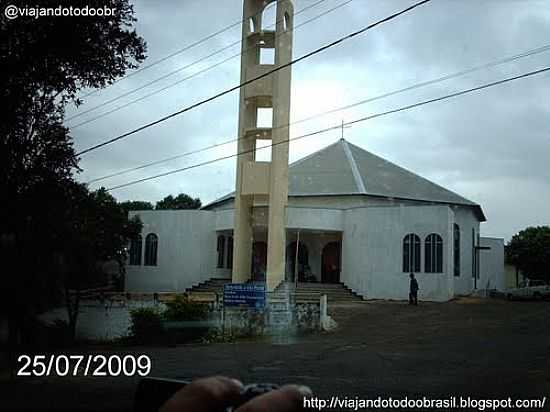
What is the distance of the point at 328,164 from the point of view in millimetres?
25797

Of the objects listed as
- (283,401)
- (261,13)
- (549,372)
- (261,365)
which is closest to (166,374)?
(261,365)

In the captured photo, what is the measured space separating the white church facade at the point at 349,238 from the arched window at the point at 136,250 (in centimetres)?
5

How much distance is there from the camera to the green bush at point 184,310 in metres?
11.6

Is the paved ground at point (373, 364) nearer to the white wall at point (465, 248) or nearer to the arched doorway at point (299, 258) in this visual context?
the arched doorway at point (299, 258)

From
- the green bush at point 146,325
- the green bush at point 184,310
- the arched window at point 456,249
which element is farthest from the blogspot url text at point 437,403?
the arched window at point 456,249

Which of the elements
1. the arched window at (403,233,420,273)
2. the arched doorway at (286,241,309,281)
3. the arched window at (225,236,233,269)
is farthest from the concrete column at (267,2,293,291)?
the arched window at (403,233,420,273)

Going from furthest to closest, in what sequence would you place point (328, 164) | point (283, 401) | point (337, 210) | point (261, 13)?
1. point (328, 164)
2. point (337, 210)
3. point (261, 13)
4. point (283, 401)

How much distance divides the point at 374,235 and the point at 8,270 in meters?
17.1

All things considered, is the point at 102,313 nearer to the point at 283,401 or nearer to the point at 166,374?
the point at 166,374

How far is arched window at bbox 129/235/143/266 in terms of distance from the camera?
2194cm

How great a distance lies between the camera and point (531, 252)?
1144 inches

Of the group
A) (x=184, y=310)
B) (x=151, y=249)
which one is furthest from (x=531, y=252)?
(x=184, y=310)

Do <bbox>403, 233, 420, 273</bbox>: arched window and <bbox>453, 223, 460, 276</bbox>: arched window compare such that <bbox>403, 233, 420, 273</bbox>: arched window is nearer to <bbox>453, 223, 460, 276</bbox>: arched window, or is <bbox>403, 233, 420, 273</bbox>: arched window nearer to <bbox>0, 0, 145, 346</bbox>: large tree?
<bbox>453, 223, 460, 276</bbox>: arched window

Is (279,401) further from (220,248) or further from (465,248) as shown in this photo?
(465,248)
